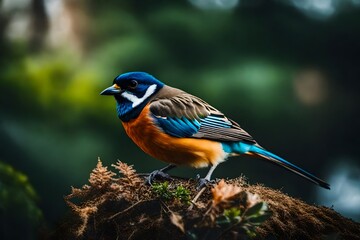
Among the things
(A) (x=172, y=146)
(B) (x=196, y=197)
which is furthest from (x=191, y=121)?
(B) (x=196, y=197)

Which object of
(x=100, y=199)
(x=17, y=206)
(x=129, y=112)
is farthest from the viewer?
(x=17, y=206)

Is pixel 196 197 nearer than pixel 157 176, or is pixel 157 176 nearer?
pixel 196 197

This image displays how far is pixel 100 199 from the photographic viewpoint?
2.02 metres

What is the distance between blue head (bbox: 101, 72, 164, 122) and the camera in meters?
2.47

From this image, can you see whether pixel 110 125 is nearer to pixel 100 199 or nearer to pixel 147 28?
pixel 147 28

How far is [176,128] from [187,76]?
1133 millimetres

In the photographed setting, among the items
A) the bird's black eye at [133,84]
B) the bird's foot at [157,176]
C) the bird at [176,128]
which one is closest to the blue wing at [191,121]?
the bird at [176,128]

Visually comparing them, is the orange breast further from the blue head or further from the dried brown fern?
the dried brown fern

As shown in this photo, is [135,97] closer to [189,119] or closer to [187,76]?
[189,119]

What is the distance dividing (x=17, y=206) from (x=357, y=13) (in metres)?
2.53

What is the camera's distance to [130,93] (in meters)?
2.49

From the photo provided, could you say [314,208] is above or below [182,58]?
below

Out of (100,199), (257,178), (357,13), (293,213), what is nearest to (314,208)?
(293,213)

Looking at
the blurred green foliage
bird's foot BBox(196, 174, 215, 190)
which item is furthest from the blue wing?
the blurred green foliage
